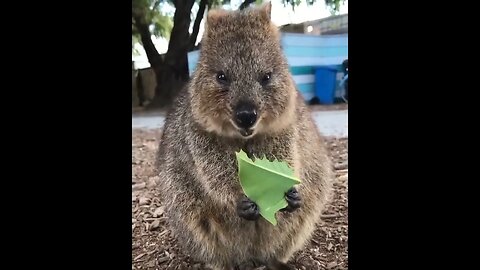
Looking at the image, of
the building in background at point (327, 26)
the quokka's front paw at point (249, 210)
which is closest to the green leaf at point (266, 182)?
the quokka's front paw at point (249, 210)

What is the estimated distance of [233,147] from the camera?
211cm

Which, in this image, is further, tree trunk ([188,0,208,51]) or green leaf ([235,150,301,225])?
tree trunk ([188,0,208,51])

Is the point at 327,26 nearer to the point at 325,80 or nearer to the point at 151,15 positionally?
the point at 325,80

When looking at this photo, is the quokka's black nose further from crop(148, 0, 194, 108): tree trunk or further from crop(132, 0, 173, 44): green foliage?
crop(132, 0, 173, 44): green foliage

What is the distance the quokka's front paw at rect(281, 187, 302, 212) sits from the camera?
2.11m

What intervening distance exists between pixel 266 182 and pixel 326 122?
0.36m

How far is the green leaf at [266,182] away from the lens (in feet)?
6.77

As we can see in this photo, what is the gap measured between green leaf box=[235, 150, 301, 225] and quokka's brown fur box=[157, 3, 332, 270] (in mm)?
43

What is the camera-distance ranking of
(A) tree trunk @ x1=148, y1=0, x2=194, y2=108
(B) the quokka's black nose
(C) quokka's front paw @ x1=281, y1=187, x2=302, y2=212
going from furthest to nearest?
(A) tree trunk @ x1=148, y1=0, x2=194, y2=108 → (C) quokka's front paw @ x1=281, y1=187, x2=302, y2=212 → (B) the quokka's black nose

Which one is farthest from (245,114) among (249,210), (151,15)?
(151,15)

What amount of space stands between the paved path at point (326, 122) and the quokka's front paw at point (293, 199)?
0.29 m

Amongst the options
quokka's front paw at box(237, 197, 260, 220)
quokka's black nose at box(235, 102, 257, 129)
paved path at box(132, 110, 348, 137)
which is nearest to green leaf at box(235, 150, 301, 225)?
quokka's front paw at box(237, 197, 260, 220)

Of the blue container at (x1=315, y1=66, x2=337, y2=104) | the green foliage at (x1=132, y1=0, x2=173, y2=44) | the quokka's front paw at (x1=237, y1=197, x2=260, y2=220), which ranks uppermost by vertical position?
the green foliage at (x1=132, y1=0, x2=173, y2=44)
